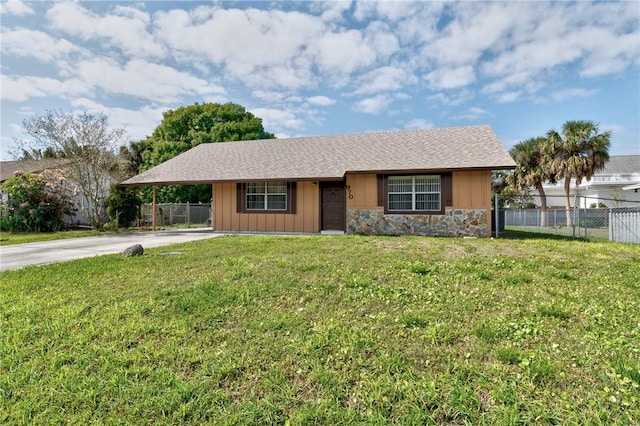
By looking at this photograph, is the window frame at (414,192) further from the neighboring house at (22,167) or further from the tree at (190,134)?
the tree at (190,134)

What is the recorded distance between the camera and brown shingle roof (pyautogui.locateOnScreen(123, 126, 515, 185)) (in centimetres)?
1216

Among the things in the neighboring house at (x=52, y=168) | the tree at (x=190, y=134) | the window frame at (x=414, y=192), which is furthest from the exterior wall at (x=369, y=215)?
the tree at (x=190, y=134)

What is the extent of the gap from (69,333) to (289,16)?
9891 millimetres

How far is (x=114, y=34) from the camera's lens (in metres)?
9.75

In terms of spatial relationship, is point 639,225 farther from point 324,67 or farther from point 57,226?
point 57,226

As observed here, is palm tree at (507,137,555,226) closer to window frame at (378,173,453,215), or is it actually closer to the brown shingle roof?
the brown shingle roof

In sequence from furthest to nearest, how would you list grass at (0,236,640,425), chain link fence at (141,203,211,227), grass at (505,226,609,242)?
chain link fence at (141,203,211,227)
grass at (505,226,609,242)
grass at (0,236,640,425)

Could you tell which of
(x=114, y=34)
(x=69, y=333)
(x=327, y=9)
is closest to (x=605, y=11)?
(x=327, y=9)

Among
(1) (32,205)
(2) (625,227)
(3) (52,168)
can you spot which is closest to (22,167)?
(3) (52,168)

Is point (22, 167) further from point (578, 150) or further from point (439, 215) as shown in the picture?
point (578, 150)

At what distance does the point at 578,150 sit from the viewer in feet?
68.0

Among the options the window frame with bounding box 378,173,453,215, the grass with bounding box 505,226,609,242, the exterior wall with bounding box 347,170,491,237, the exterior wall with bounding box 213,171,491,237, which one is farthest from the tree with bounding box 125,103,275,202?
the grass with bounding box 505,226,609,242

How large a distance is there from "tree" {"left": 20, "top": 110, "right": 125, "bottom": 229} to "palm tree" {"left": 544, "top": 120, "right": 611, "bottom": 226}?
1106 inches

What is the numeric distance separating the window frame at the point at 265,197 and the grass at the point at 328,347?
28.0ft
